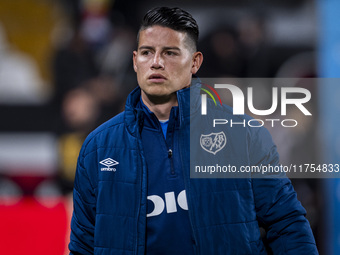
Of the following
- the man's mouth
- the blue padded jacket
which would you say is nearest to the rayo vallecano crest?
the blue padded jacket

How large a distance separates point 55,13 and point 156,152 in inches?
147

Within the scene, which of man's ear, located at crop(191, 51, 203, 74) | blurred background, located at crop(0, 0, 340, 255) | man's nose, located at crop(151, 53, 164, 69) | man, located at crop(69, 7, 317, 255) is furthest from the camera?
blurred background, located at crop(0, 0, 340, 255)

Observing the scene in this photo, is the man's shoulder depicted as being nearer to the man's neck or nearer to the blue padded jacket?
the blue padded jacket

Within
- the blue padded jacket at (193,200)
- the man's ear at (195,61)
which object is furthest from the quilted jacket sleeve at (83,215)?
the man's ear at (195,61)

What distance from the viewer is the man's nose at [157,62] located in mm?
2031

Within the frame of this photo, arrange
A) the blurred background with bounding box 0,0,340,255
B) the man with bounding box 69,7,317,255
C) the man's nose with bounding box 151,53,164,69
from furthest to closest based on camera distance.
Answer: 1. the blurred background with bounding box 0,0,340,255
2. the man's nose with bounding box 151,53,164,69
3. the man with bounding box 69,7,317,255

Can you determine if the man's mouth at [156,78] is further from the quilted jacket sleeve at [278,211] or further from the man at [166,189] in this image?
the quilted jacket sleeve at [278,211]

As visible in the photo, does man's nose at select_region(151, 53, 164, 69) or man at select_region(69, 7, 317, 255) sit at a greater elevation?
man's nose at select_region(151, 53, 164, 69)

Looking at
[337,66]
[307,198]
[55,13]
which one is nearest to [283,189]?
[307,198]

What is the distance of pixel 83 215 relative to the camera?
206 centimetres

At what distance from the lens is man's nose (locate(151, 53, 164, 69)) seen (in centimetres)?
203

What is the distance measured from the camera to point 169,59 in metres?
2.07

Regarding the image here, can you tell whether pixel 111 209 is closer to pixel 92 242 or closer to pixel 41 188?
pixel 92 242

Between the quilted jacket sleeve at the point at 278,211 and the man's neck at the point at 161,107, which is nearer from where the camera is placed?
the quilted jacket sleeve at the point at 278,211
